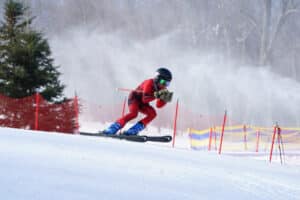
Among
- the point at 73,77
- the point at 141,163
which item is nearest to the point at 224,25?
the point at 73,77

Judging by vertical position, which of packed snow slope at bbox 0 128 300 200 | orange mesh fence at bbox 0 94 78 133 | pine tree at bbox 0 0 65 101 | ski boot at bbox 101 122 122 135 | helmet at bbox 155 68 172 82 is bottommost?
packed snow slope at bbox 0 128 300 200

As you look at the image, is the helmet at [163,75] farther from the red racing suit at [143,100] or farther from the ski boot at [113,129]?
the ski boot at [113,129]

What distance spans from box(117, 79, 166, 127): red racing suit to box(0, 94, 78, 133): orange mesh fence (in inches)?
142

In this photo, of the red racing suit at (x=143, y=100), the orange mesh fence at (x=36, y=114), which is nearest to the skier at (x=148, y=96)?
the red racing suit at (x=143, y=100)

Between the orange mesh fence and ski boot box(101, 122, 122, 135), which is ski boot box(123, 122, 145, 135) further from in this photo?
the orange mesh fence

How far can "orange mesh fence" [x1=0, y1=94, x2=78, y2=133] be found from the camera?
35.6 ft

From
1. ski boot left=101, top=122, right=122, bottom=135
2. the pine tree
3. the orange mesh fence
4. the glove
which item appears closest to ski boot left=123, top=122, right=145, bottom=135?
ski boot left=101, top=122, right=122, bottom=135

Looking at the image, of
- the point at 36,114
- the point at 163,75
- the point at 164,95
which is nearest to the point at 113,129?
the point at 164,95

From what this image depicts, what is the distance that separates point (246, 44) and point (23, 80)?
79.5ft

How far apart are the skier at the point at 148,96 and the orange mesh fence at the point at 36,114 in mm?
3548

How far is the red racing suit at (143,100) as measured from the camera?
7184 millimetres

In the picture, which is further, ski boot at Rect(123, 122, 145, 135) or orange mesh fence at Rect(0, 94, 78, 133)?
orange mesh fence at Rect(0, 94, 78, 133)

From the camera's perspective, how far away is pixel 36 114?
10352mm

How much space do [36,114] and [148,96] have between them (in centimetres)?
424
